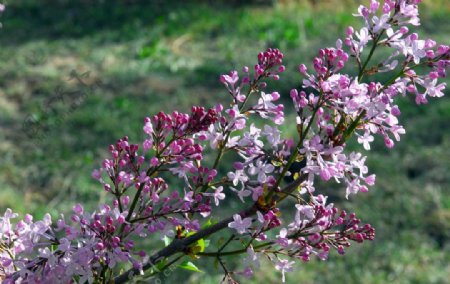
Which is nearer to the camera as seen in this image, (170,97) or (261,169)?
(261,169)

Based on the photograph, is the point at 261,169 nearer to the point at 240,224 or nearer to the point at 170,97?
the point at 240,224

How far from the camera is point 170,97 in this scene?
5254 millimetres

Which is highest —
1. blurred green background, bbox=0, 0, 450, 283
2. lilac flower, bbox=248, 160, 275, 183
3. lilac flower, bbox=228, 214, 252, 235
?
lilac flower, bbox=248, 160, 275, 183

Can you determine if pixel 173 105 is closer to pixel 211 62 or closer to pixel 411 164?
pixel 211 62

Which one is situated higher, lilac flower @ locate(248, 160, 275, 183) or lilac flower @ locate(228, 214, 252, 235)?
lilac flower @ locate(248, 160, 275, 183)

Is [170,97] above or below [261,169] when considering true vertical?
below

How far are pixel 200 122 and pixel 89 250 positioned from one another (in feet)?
0.61

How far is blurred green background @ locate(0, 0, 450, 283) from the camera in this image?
3.81 m

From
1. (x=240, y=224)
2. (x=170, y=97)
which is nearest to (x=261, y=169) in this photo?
(x=240, y=224)

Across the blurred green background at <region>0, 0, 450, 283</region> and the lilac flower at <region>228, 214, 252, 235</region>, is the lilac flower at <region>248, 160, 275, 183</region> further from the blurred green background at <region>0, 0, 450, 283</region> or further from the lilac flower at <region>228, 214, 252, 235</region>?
the blurred green background at <region>0, 0, 450, 283</region>

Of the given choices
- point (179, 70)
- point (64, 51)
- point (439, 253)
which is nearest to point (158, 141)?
point (439, 253)

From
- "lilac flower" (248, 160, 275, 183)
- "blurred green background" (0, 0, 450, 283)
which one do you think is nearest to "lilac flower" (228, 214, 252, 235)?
"lilac flower" (248, 160, 275, 183)

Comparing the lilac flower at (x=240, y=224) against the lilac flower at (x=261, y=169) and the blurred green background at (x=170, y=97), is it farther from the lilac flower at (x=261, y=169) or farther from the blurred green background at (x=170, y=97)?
the blurred green background at (x=170, y=97)

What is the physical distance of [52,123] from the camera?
4766 millimetres
